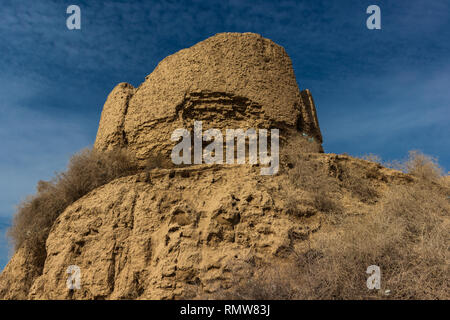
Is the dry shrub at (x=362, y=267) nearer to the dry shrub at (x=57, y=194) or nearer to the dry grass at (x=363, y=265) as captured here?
the dry grass at (x=363, y=265)

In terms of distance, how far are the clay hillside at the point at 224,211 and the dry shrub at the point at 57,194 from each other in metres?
0.02

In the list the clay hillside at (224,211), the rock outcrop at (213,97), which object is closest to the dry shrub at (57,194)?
the clay hillside at (224,211)

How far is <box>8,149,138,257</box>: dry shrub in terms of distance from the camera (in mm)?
6473

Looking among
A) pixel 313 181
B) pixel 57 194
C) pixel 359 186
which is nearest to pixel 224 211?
pixel 313 181

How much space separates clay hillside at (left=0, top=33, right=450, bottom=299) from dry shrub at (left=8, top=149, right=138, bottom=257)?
25 mm

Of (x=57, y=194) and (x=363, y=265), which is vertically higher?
(x=57, y=194)

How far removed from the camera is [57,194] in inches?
266

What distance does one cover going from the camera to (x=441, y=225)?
18.0ft

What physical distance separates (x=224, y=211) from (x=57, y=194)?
3.45m

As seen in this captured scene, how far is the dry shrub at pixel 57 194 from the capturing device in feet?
21.2

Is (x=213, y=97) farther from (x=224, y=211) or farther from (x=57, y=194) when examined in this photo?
(x=57, y=194)
